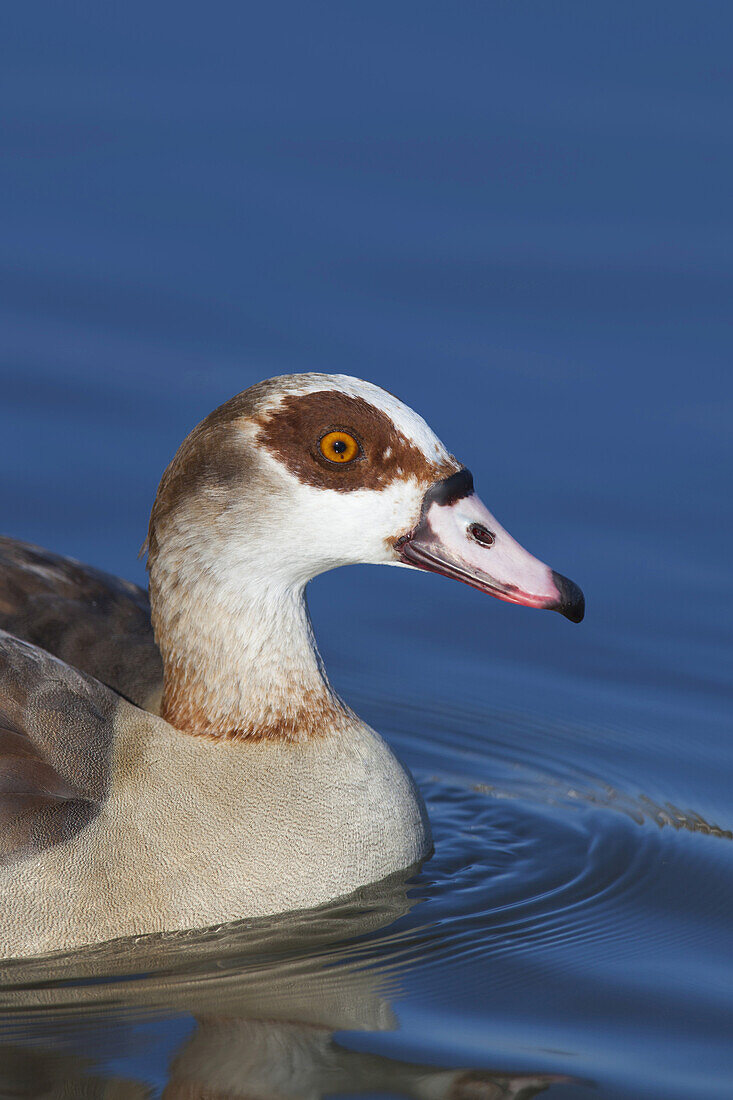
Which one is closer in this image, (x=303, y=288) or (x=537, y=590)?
(x=537, y=590)

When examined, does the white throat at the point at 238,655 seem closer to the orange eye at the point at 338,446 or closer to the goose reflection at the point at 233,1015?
the orange eye at the point at 338,446

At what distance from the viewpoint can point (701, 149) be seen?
11695 millimetres

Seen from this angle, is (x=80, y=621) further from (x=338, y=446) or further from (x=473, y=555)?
(x=473, y=555)

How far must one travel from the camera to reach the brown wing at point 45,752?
5883 mm

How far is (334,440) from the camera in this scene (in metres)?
6.15

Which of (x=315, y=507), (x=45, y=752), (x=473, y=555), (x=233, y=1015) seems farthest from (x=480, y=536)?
(x=233, y=1015)

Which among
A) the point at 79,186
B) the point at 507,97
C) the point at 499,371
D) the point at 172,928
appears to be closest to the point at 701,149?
the point at 507,97

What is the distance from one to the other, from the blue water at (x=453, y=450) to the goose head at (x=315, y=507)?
1.16 m

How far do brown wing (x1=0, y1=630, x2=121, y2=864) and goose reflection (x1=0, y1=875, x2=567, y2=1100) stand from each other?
414mm

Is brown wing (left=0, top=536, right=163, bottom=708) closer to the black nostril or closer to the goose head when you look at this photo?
the goose head

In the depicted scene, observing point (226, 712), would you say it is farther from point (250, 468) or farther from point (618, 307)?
point (618, 307)

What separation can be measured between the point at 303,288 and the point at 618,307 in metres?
1.75

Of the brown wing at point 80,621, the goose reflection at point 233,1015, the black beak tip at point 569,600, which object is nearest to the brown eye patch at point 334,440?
the black beak tip at point 569,600

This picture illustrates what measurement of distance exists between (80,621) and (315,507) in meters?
1.25
